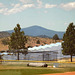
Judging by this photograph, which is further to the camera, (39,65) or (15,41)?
(15,41)

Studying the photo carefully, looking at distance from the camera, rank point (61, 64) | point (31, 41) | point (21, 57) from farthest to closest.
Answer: point (31, 41)
point (21, 57)
point (61, 64)

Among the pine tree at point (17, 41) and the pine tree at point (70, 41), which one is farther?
the pine tree at point (17, 41)

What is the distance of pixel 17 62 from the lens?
1827 inches

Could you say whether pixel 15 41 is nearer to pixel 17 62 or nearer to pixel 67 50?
pixel 17 62

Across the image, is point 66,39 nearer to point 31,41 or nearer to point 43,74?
point 43,74

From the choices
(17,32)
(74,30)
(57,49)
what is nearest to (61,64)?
(74,30)

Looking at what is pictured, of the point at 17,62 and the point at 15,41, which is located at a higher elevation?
the point at 15,41

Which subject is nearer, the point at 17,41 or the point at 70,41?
the point at 70,41

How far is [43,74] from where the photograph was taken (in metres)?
25.3

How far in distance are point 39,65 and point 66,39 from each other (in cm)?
1625

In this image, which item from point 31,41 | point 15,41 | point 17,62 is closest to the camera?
point 17,62

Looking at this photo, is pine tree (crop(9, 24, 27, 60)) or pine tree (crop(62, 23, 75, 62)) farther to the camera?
pine tree (crop(9, 24, 27, 60))

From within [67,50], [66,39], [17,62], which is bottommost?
[17,62]

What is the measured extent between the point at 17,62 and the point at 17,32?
15.0 meters
